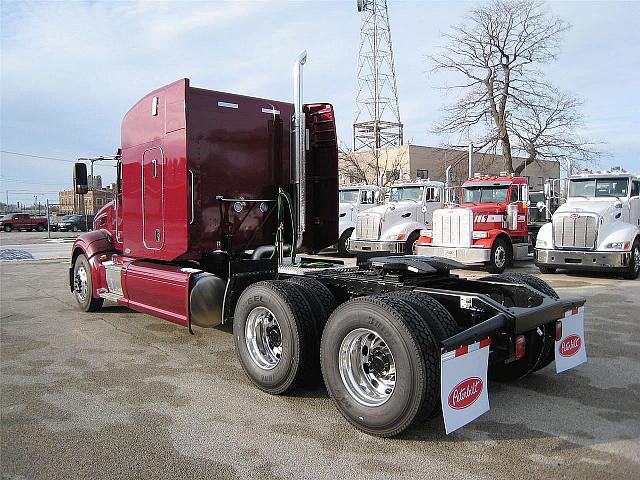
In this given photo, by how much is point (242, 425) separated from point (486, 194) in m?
12.9

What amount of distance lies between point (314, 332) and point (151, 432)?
1.46 m

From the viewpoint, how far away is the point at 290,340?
14.9ft

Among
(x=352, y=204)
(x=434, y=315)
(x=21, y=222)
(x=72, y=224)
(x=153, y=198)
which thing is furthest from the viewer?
(x=21, y=222)

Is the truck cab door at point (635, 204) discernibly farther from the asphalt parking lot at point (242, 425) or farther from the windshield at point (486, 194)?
the asphalt parking lot at point (242, 425)

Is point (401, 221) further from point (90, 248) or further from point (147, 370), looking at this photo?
point (147, 370)

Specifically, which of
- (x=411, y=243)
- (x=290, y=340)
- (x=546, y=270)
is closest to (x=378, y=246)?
(x=411, y=243)

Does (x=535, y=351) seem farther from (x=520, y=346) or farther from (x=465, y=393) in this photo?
(x=465, y=393)

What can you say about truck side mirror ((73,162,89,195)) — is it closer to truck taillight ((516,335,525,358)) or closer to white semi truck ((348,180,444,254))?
truck taillight ((516,335,525,358))

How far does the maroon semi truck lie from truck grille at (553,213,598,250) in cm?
796

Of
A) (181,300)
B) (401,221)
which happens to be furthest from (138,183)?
(401,221)

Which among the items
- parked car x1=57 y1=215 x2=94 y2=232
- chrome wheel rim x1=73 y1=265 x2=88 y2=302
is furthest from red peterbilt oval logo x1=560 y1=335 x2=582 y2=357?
parked car x1=57 y1=215 x2=94 y2=232

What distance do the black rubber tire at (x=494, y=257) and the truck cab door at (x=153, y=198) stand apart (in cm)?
910

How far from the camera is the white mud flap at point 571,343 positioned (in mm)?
4602

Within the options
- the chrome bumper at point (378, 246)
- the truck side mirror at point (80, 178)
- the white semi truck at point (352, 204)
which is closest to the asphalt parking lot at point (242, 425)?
the truck side mirror at point (80, 178)
